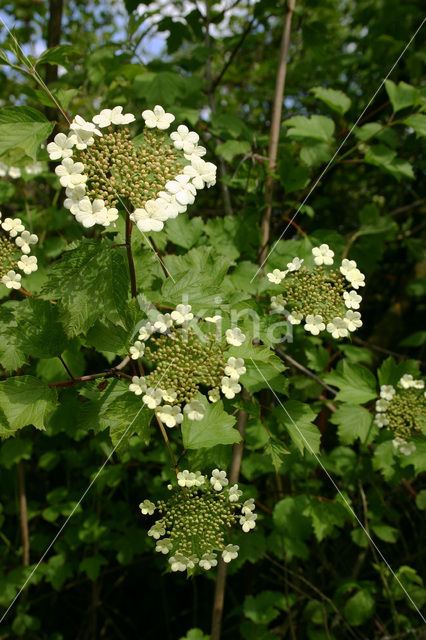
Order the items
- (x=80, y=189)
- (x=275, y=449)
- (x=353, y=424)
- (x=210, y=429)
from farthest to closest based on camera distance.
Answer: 1. (x=353, y=424)
2. (x=275, y=449)
3. (x=210, y=429)
4. (x=80, y=189)

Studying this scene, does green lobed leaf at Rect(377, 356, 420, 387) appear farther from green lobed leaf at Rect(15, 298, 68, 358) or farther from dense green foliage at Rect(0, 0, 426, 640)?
green lobed leaf at Rect(15, 298, 68, 358)

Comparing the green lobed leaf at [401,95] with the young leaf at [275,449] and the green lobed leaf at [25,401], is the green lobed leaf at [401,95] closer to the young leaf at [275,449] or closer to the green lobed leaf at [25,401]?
the young leaf at [275,449]

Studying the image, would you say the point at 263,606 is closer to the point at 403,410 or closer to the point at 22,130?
the point at 403,410

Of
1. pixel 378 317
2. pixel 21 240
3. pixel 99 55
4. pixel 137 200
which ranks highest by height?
pixel 99 55

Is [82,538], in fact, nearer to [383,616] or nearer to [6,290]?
[6,290]

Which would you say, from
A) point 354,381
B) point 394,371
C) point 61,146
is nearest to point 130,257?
point 61,146

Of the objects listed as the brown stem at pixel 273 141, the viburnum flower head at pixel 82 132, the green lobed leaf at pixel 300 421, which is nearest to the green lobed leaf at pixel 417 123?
the brown stem at pixel 273 141

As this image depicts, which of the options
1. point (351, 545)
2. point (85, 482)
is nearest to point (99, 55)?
point (85, 482)
